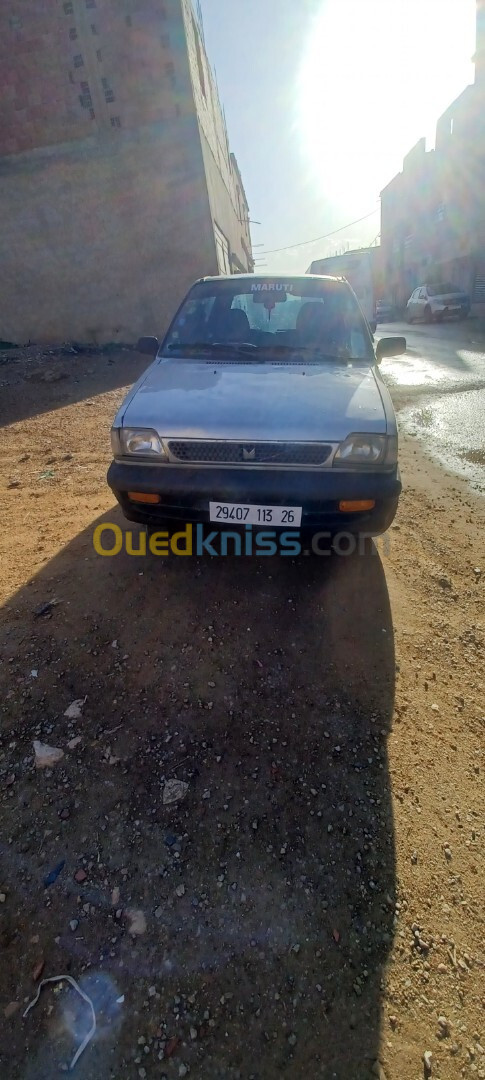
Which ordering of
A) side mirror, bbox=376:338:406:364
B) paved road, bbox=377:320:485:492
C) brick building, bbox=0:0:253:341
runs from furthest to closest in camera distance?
brick building, bbox=0:0:253:341
paved road, bbox=377:320:485:492
side mirror, bbox=376:338:406:364

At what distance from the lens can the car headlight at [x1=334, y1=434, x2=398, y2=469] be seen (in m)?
2.28

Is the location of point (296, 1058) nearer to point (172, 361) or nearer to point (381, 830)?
point (381, 830)

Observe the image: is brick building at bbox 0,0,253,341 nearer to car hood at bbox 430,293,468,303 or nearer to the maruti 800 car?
the maruti 800 car

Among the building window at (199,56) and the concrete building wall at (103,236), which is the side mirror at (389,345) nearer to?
the concrete building wall at (103,236)

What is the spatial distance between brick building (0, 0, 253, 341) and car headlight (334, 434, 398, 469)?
10.3 meters

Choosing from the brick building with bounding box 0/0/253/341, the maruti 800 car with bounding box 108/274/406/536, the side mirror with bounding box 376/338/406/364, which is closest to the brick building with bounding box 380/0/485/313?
the brick building with bounding box 0/0/253/341

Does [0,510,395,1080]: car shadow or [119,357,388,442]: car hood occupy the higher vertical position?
[119,357,388,442]: car hood

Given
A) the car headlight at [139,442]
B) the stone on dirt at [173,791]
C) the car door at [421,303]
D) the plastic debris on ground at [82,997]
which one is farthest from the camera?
the car door at [421,303]

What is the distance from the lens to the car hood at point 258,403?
7.50 ft

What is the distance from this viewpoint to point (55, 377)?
340 inches

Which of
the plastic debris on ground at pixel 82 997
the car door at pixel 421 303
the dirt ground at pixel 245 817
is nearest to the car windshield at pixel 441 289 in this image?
the car door at pixel 421 303

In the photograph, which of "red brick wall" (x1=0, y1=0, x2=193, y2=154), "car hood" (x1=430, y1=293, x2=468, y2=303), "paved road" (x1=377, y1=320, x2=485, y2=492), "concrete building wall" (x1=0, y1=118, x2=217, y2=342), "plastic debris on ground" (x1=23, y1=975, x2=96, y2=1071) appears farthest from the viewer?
"car hood" (x1=430, y1=293, x2=468, y2=303)

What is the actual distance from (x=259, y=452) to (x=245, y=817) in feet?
5.09
